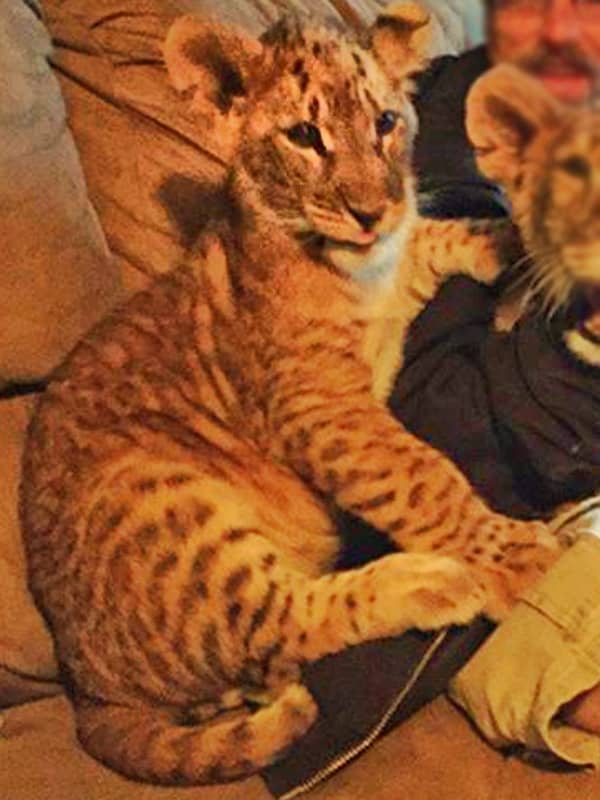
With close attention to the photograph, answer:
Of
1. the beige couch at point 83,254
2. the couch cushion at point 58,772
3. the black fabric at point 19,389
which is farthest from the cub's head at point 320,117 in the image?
the couch cushion at point 58,772

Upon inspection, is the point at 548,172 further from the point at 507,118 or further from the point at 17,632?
the point at 17,632

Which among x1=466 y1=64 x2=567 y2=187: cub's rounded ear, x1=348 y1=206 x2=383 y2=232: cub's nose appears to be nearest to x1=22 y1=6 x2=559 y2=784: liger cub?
x1=348 y1=206 x2=383 y2=232: cub's nose

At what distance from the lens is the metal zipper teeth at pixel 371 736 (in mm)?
818

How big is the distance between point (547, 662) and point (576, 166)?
373 millimetres

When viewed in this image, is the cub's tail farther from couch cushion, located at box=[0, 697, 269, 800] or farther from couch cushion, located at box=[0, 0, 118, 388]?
couch cushion, located at box=[0, 0, 118, 388]

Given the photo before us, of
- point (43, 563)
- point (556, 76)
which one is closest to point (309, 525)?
point (43, 563)

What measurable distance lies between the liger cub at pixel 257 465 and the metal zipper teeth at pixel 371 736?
0.06 ft

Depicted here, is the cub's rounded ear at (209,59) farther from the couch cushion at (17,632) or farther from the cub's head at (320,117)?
the couch cushion at (17,632)

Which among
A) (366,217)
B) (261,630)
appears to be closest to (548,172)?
(366,217)

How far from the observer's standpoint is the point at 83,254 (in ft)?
3.45

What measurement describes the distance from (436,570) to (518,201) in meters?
0.32

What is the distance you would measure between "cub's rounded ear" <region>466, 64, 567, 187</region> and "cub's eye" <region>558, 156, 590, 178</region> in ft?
0.05

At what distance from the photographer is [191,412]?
0.97 metres

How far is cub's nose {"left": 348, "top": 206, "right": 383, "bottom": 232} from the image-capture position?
0.84 metres
